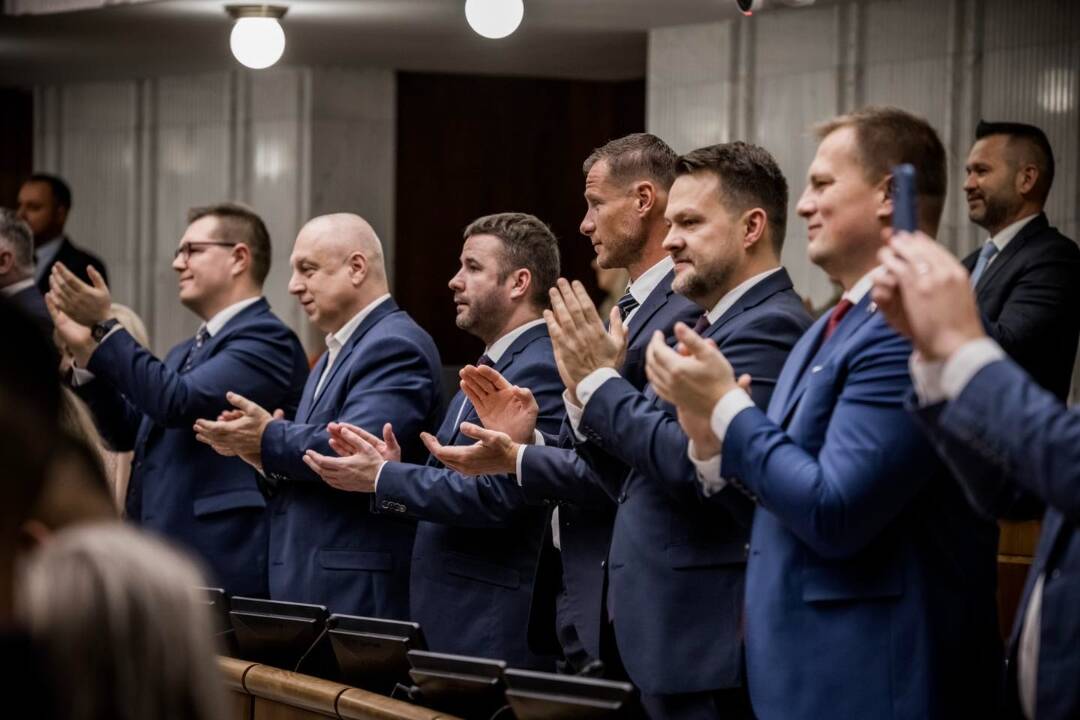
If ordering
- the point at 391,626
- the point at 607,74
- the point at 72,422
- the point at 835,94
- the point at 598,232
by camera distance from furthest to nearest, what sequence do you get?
1. the point at 607,74
2. the point at 835,94
3. the point at 598,232
4. the point at 391,626
5. the point at 72,422

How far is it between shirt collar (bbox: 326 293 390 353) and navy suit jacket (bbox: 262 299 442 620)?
79mm

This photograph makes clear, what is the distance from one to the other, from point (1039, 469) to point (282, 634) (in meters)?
1.85

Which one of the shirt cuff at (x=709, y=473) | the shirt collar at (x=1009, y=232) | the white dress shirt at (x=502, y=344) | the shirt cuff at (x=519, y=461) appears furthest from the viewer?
the shirt collar at (x=1009, y=232)

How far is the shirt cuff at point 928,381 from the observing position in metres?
2.04

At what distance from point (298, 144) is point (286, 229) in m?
0.45

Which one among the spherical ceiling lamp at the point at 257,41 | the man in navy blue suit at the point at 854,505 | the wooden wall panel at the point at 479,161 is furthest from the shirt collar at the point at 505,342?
the wooden wall panel at the point at 479,161

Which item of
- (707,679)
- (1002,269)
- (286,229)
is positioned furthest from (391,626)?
(286,229)

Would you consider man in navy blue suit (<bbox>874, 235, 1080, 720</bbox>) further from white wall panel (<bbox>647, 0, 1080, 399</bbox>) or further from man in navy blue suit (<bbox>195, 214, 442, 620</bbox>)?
white wall panel (<bbox>647, 0, 1080, 399</bbox>)

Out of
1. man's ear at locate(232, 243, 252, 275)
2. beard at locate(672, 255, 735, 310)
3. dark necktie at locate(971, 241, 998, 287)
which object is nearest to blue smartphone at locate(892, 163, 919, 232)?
beard at locate(672, 255, 735, 310)

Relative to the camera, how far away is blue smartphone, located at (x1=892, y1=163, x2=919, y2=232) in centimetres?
213

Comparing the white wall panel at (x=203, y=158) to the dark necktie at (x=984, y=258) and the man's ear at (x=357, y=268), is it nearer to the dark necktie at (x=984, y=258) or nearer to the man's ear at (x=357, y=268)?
the man's ear at (x=357, y=268)

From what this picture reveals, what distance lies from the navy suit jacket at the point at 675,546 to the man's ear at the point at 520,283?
1.04 metres

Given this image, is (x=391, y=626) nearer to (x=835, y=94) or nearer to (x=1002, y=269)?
(x=1002, y=269)

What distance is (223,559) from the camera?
15.1 ft
